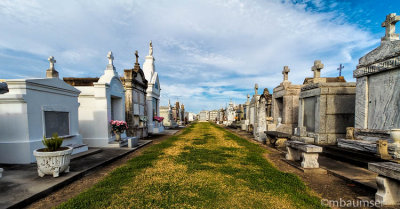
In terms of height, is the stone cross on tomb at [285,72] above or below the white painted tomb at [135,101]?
above

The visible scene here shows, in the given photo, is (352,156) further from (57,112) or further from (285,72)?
(57,112)

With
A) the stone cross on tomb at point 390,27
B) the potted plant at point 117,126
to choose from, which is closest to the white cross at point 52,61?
the potted plant at point 117,126

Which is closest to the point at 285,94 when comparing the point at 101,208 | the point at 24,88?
the point at 101,208

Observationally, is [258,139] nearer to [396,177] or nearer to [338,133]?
[338,133]

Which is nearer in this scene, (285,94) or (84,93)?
(84,93)

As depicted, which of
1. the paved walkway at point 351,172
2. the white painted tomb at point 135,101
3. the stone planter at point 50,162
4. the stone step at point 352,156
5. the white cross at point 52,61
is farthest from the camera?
the white painted tomb at point 135,101

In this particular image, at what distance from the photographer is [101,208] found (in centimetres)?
275

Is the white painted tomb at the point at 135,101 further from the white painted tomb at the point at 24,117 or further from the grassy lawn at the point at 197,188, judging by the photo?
the grassy lawn at the point at 197,188

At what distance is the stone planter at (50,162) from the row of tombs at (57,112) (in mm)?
1704

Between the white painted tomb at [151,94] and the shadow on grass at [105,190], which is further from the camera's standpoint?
the white painted tomb at [151,94]

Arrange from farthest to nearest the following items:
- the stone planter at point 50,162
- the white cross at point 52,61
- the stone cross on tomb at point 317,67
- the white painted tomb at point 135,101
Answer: the white painted tomb at point 135,101, the stone cross on tomb at point 317,67, the white cross at point 52,61, the stone planter at point 50,162

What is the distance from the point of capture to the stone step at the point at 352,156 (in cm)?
460

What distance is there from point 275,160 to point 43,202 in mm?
6248

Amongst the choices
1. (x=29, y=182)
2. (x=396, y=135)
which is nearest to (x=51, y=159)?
(x=29, y=182)
